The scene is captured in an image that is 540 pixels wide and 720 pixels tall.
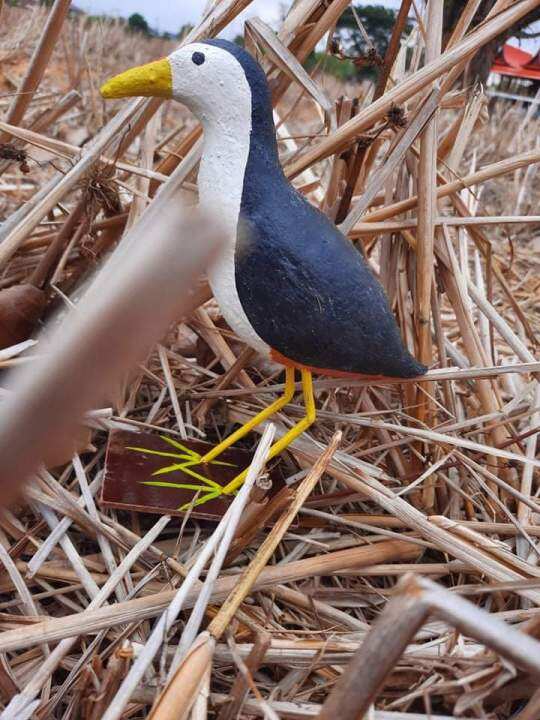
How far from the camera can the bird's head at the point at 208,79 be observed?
740mm

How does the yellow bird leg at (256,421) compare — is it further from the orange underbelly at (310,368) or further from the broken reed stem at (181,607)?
the broken reed stem at (181,607)

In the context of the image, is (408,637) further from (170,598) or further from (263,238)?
(263,238)

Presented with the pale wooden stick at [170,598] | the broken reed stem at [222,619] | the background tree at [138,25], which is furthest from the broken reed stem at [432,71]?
the background tree at [138,25]

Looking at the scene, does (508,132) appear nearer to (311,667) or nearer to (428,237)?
(428,237)

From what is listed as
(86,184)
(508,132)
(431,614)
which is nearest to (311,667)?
(431,614)

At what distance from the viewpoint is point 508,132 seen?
3.20 m

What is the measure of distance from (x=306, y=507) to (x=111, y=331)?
786 mm

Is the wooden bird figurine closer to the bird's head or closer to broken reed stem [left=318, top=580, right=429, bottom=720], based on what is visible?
the bird's head

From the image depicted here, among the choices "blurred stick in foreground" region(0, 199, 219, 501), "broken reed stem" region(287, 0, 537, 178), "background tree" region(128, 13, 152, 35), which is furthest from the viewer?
"background tree" region(128, 13, 152, 35)

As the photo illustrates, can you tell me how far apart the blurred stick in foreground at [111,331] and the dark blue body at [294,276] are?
2.03 feet

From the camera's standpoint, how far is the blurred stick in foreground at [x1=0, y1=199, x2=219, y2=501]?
0.10 metres

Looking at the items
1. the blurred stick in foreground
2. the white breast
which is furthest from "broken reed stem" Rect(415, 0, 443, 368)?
the blurred stick in foreground

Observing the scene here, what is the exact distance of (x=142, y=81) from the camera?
75 cm

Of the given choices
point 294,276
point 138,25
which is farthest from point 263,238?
point 138,25
